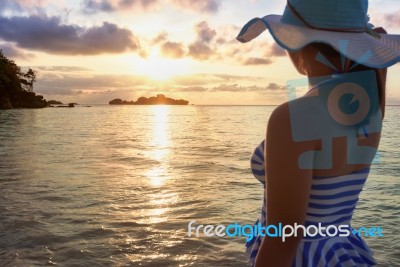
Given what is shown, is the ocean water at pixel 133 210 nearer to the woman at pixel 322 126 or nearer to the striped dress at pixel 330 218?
the striped dress at pixel 330 218

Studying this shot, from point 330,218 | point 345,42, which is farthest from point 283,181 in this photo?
point 345,42

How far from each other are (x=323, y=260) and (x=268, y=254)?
14.3 inches

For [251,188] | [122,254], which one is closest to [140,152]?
[251,188]

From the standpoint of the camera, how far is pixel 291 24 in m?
1.44

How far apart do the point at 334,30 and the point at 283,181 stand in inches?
21.7

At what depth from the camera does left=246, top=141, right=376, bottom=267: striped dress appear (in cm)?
146

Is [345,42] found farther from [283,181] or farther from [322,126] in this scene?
[283,181]

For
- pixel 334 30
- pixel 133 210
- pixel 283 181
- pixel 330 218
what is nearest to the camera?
pixel 283 181

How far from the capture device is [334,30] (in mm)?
1414

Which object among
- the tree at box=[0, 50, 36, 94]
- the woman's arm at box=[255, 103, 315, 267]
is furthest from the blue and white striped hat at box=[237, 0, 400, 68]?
the tree at box=[0, 50, 36, 94]

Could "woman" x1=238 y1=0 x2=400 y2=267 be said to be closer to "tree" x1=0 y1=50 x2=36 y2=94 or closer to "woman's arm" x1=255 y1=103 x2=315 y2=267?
"woman's arm" x1=255 y1=103 x2=315 y2=267

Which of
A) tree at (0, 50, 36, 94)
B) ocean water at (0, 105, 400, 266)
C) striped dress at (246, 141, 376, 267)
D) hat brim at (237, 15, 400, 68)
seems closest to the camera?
hat brim at (237, 15, 400, 68)

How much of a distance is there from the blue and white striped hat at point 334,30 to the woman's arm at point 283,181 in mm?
278

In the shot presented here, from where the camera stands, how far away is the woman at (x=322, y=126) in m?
1.26
